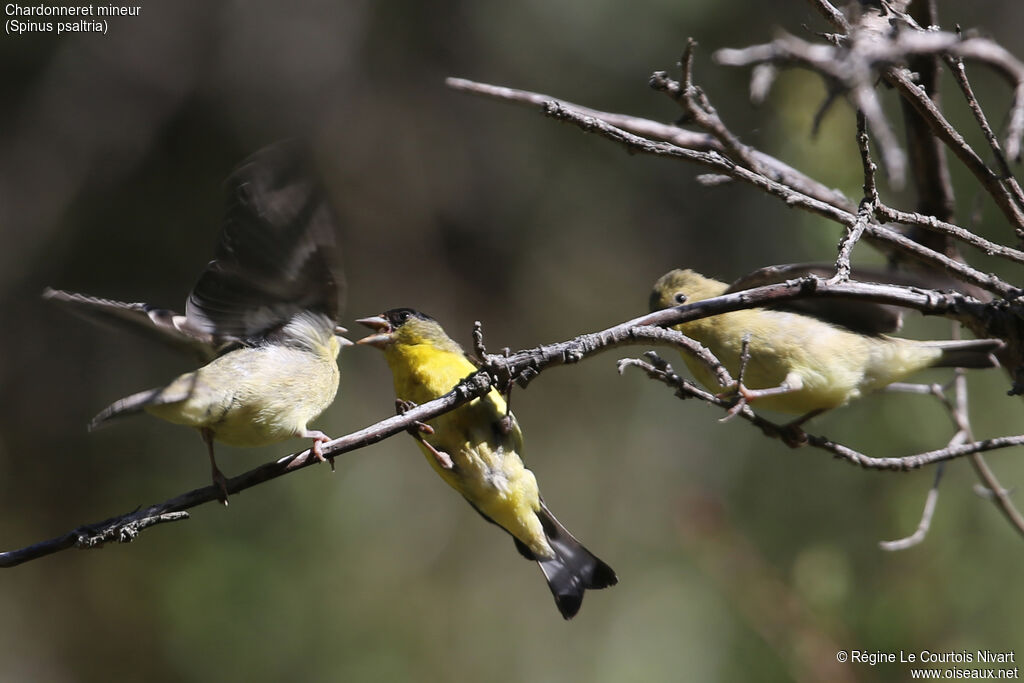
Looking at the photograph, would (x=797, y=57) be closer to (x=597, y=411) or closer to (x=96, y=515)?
(x=597, y=411)

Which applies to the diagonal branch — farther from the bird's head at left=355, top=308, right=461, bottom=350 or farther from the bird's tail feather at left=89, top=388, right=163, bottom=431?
the bird's head at left=355, top=308, right=461, bottom=350

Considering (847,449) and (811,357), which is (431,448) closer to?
(847,449)

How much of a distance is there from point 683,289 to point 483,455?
4.03 ft

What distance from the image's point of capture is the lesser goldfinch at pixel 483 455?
2.74 metres

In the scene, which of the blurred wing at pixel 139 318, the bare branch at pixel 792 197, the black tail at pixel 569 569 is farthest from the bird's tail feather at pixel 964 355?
the blurred wing at pixel 139 318

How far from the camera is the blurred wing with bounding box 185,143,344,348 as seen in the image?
252 centimetres

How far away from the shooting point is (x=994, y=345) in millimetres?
2412

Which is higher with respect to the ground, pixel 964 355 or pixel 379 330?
pixel 964 355

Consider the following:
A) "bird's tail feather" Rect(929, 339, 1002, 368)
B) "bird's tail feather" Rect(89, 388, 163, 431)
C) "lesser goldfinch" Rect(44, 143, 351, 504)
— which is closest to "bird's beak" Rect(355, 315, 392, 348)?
"lesser goldfinch" Rect(44, 143, 351, 504)

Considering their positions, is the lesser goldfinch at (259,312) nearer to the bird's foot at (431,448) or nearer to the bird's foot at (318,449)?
the bird's foot at (318,449)

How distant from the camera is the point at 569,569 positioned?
304cm

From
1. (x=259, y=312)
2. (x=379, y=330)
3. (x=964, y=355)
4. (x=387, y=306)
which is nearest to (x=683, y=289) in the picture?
(x=964, y=355)

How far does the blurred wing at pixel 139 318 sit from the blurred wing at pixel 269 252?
0.05 meters

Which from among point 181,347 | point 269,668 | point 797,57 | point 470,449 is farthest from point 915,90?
point 269,668
